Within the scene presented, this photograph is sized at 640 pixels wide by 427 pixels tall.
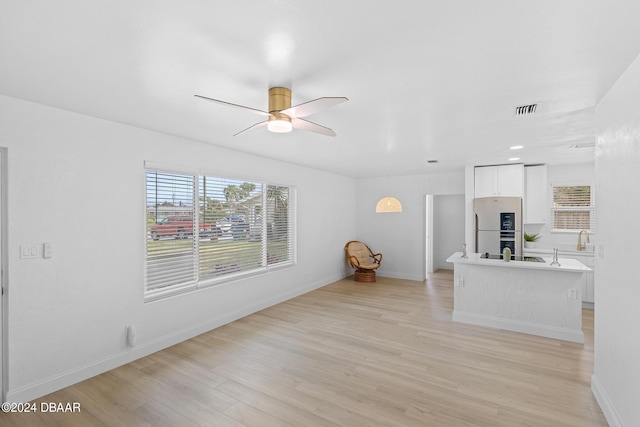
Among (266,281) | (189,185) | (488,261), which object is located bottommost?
(266,281)

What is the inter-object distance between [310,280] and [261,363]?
3.13 metres

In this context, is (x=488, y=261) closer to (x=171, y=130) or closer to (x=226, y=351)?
(x=226, y=351)

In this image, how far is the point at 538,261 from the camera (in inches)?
176

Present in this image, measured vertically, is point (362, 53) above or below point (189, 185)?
above

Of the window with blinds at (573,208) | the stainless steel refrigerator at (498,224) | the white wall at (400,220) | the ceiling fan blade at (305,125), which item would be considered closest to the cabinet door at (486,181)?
the stainless steel refrigerator at (498,224)

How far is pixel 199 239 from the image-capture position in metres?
4.20

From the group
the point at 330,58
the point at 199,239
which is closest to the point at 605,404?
the point at 330,58

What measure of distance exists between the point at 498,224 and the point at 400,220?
232 centimetres

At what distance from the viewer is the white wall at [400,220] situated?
7.27m

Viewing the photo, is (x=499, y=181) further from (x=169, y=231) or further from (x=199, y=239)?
(x=169, y=231)

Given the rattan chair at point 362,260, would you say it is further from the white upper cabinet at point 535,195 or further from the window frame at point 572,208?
the window frame at point 572,208

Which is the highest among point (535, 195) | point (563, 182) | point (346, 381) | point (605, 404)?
point (563, 182)

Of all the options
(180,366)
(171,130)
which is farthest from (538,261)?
(171,130)

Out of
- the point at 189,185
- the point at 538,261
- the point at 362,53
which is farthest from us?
the point at 538,261
